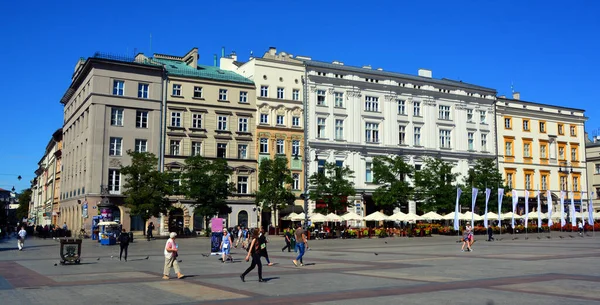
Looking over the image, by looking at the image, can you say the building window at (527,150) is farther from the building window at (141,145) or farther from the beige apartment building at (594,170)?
the building window at (141,145)

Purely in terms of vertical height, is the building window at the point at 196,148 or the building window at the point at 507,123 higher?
the building window at the point at 507,123

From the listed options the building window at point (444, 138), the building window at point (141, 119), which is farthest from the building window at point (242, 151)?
the building window at point (444, 138)

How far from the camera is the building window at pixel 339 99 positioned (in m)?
68.3

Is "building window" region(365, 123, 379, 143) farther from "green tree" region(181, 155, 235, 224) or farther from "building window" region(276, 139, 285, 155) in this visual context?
"green tree" region(181, 155, 235, 224)

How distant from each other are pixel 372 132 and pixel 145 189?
30.6 meters

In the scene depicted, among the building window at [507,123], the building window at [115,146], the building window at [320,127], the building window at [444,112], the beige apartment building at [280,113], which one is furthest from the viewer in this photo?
the building window at [507,123]

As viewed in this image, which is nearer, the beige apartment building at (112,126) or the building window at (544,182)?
the beige apartment building at (112,126)

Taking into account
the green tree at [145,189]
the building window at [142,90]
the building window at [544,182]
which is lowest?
the green tree at [145,189]

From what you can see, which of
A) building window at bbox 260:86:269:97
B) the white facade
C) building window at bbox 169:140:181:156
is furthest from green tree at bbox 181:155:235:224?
the white facade

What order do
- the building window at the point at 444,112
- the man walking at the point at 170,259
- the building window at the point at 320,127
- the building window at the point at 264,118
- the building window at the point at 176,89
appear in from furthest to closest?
Result: the building window at the point at 444,112, the building window at the point at 320,127, the building window at the point at 264,118, the building window at the point at 176,89, the man walking at the point at 170,259

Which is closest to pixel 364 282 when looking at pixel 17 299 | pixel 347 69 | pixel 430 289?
pixel 430 289

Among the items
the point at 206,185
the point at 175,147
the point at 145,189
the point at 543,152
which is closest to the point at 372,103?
the point at 175,147

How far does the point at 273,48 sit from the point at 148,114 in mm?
18130

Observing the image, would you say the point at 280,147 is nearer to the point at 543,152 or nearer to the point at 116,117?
the point at 116,117
